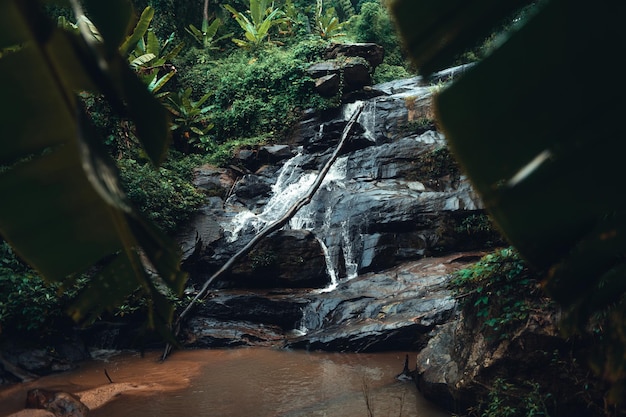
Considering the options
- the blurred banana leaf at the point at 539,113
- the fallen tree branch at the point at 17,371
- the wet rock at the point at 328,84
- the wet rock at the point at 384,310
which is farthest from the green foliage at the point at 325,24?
the blurred banana leaf at the point at 539,113

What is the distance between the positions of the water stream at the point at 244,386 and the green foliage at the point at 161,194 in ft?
12.3

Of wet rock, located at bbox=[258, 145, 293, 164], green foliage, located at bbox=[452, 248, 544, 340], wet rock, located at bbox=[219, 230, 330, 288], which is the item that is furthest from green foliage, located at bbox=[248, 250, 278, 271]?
green foliage, located at bbox=[452, 248, 544, 340]

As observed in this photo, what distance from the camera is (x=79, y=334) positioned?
8484 millimetres

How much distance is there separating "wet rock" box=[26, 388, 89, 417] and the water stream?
0.25 m

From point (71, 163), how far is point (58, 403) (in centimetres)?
566

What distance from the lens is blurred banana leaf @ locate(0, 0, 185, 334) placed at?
674 mm

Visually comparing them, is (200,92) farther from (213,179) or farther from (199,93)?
(213,179)

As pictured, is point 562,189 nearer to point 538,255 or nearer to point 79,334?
point 538,255

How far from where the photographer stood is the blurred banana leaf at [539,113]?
0.55 meters

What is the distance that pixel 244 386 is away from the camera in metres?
6.32

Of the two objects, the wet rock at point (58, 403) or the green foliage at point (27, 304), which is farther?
the green foliage at point (27, 304)

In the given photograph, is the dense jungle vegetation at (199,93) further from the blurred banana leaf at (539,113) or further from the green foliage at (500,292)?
the blurred banana leaf at (539,113)

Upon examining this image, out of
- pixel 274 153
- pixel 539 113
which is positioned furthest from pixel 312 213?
pixel 539 113

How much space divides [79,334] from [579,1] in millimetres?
9533
